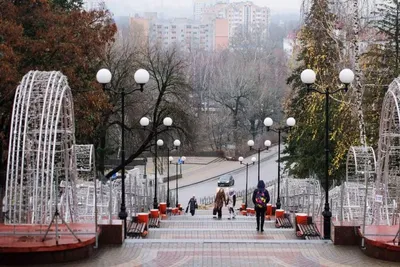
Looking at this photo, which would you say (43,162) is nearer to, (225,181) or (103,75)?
(103,75)

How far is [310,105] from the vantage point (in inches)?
1282

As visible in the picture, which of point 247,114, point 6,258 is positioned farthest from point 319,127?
point 247,114

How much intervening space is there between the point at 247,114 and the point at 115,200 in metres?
62.4

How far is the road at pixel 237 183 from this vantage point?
55.3 m

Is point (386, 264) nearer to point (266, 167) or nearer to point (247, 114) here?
point (266, 167)

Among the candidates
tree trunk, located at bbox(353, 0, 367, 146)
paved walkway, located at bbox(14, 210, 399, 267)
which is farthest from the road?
paved walkway, located at bbox(14, 210, 399, 267)

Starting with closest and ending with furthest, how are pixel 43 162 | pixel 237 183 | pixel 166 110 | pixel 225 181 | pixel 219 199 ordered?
pixel 43 162, pixel 219 199, pixel 166 110, pixel 225 181, pixel 237 183

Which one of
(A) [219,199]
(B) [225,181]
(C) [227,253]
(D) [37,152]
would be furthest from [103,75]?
(B) [225,181]

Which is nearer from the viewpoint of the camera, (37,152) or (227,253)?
(227,253)

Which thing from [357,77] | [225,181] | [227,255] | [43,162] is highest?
[357,77]

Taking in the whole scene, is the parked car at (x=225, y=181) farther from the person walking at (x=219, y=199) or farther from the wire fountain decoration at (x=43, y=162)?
the wire fountain decoration at (x=43, y=162)

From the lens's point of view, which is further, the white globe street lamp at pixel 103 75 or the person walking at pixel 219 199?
the person walking at pixel 219 199

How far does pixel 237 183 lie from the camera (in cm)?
6147

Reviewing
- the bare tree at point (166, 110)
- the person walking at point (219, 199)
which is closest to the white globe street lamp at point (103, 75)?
the person walking at point (219, 199)
